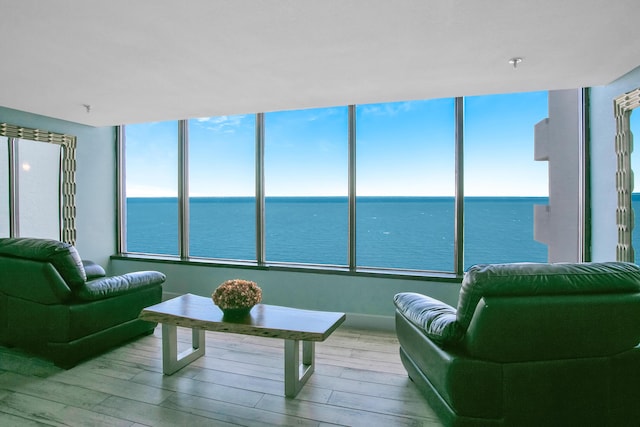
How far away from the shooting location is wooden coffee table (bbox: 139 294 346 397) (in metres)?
2.28

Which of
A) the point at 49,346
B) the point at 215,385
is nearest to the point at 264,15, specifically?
the point at 215,385

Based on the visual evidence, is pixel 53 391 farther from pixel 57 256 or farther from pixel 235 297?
pixel 235 297

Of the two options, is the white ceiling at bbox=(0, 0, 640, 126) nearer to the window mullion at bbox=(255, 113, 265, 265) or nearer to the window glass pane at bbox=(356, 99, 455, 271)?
the window mullion at bbox=(255, 113, 265, 265)

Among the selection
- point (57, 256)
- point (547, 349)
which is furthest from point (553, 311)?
point (57, 256)

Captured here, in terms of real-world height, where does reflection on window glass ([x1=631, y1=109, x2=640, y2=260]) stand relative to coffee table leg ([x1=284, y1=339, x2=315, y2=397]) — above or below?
above

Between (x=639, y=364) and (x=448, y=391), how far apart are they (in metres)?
0.98

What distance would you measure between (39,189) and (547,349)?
5.39 meters

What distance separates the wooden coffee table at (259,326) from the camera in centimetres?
228

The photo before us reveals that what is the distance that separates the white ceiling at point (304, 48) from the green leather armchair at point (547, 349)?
140 cm

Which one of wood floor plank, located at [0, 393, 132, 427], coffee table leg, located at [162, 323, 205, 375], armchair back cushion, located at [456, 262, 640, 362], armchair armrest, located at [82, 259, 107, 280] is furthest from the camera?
armchair armrest, located at [82, 259, 107, 280]

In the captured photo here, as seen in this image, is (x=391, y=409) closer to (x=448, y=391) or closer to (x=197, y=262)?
(x=448, y=391)

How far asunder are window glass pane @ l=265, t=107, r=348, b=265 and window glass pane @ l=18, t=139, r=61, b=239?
277 cm

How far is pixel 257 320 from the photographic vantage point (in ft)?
8.02

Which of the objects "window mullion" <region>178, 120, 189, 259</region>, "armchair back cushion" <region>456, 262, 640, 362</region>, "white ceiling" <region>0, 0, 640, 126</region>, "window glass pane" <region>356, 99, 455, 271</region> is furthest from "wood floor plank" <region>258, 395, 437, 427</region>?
"window mullion" <region>178, 120, 189, 259</region>
